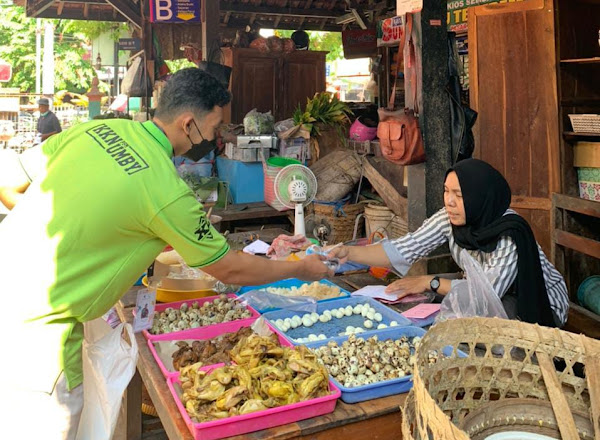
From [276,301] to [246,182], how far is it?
404 centimetres

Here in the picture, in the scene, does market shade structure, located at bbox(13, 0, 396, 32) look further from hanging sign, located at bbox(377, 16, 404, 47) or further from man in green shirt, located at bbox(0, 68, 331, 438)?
man in green shirt, located at bbox(0, 68, 331, 438)

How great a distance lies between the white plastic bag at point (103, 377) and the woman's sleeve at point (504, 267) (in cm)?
170

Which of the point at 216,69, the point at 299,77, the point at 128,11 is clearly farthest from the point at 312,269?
the point at 128,11

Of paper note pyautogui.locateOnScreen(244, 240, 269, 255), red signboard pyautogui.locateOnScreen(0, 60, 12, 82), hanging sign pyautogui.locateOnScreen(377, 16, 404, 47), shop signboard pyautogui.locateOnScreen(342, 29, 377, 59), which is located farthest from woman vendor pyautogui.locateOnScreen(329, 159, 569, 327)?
red signboard pyautogui.locateOnScreen(0, 60, 12, 82)

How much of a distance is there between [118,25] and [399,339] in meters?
13.8

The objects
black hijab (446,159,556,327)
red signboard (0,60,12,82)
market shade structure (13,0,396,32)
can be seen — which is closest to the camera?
black hijab (446,159,556,327)

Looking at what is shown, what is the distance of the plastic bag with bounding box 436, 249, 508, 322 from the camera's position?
259 cm

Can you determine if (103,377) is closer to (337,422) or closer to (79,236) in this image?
(79,236)

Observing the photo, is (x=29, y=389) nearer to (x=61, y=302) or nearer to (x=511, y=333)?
(x=61, y=302)

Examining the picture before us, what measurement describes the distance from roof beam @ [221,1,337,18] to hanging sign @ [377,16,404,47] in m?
2.38

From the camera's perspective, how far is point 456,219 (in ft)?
9.90

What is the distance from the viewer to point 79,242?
1.99 metres

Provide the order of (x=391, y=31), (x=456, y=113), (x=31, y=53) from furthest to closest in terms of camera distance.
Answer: (x=31, y=53), (x=391, y=31), (x=456, y=113)

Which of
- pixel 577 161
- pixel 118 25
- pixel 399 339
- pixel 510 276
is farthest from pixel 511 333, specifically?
pixel 118 25
